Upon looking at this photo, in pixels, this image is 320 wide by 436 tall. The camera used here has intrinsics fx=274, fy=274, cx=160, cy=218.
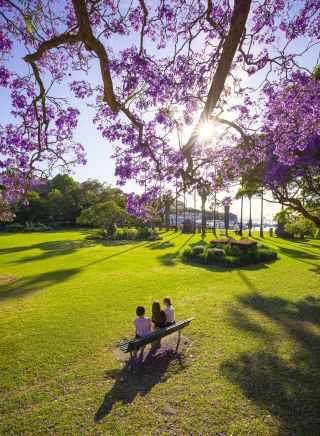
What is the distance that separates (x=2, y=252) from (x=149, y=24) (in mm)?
24982

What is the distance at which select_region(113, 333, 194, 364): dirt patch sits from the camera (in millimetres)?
Result: 7355

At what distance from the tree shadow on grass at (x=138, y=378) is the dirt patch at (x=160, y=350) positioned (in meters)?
0.07

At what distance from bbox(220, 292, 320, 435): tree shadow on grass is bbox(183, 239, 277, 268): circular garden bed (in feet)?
28.4

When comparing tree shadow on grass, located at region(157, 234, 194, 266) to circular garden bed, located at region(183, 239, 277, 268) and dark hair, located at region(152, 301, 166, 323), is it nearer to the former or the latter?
circular garden bed, located at region(183, 239, 277, 268)

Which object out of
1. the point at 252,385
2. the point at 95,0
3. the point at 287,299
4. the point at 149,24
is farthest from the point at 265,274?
the point at 95,0

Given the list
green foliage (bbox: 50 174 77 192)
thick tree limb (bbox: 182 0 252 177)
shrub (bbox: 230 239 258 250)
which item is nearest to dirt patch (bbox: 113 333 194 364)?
thick tree limb (bbox: 182 0 252 177)

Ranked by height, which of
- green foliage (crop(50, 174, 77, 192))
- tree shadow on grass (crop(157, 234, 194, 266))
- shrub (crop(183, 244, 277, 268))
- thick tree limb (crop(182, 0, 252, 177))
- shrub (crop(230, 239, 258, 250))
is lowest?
tree shadow on grass (crop(157, 234, 194, 266))

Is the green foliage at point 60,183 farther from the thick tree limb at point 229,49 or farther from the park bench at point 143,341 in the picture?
the thick tree limb at point 229,49

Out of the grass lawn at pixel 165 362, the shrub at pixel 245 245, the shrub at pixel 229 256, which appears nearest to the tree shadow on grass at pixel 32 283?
the grass lawn at pixel 165 362

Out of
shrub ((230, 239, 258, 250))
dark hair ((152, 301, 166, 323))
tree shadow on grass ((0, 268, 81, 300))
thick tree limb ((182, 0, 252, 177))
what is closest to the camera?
thick tree limb ((182, 0, 252, 177))

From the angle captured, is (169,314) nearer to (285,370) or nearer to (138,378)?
(138,378)

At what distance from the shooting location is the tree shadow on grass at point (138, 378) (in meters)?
5.59

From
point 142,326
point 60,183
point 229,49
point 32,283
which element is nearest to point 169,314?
point 142,326

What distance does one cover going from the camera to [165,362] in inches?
281
